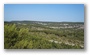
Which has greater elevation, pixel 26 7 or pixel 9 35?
pixel 26 7

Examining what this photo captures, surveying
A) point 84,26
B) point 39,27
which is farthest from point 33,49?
point 84,26

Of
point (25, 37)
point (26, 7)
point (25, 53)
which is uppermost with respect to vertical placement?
point (26, 7)

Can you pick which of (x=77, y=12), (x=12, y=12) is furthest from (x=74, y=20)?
(x=12, y=12)

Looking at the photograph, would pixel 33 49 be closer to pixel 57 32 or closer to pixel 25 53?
pixel 25 53

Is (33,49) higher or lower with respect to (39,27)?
lower

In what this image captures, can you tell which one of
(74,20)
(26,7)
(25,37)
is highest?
(26,7)

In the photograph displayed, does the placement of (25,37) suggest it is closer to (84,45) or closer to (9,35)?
(9,35)
